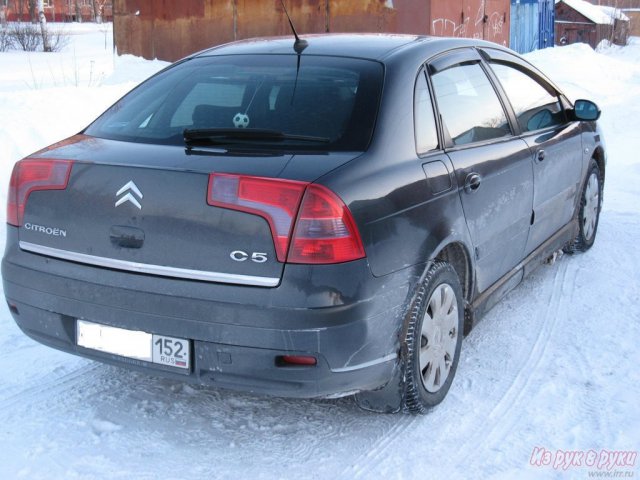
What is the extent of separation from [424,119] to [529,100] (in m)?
1.53

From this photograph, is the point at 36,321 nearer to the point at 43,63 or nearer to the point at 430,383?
the point at 430,383

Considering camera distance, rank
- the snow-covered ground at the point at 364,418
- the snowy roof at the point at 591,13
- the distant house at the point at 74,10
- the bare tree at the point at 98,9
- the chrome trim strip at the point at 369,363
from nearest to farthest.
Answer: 1. the chrome trim strip at the point at 369,363
2. the snow-covered ground at the point at 364,418
3. the snowy roof at the point at 591,13
4. the bare tree at the point at 98,9
5. the distant house at the point at 74,10

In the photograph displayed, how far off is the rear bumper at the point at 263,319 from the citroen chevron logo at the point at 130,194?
0.90ft

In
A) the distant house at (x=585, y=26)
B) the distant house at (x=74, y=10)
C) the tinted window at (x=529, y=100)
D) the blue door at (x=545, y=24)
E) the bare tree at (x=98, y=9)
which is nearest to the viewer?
the tinted window at (x=529, y=100)

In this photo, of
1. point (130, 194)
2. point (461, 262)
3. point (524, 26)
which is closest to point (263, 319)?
point (130, 194)

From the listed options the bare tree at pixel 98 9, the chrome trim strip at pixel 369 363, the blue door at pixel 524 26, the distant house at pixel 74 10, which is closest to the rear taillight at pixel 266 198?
the chrome trim strip at pixel 369 363

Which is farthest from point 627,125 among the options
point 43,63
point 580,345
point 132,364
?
point 43,63

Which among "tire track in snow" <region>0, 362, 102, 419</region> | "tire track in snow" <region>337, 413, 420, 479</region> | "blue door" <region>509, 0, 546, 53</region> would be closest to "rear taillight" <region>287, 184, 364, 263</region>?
"tire track in snow" <region>337, 413, 420, 479</region>

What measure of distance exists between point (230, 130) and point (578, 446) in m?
1.92

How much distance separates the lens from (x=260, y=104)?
3.49 metres

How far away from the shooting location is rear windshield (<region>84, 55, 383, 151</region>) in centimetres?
324

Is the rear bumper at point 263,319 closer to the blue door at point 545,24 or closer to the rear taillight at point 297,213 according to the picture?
the rear taillight at point 297,213

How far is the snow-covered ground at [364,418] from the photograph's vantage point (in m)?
3.11

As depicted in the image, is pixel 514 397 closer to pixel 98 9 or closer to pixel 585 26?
pixel 585 26
